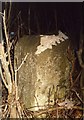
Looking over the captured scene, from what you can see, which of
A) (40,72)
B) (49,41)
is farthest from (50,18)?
(40,72)

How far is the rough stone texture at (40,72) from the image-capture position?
141 cm

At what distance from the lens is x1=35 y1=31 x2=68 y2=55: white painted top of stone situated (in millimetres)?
1403

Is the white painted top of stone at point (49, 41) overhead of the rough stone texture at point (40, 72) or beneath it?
overhead

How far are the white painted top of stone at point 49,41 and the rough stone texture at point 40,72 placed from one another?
0.6 inches

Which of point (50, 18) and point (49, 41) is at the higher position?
point (50, 18)

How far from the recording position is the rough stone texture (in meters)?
1.41

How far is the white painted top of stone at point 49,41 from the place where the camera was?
140 centimetres

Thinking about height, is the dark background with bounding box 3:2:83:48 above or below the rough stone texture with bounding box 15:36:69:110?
above

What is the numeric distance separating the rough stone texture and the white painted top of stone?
0.02 meters

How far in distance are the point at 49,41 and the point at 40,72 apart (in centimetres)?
17

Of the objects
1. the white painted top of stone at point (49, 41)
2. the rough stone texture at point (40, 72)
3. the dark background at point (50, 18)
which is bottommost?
the rough stone texture at point (40, 72)

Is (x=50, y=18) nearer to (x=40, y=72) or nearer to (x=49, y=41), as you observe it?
(x=49, y=41)

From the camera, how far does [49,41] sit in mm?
1403

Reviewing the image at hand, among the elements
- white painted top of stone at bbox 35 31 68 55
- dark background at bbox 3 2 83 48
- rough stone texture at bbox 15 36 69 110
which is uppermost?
dark background at bbox 3 2 83 48
